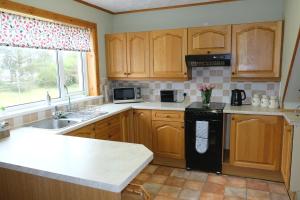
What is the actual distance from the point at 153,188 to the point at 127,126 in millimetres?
997

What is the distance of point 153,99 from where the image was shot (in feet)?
12.9

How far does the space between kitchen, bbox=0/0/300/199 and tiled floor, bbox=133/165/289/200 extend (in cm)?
1

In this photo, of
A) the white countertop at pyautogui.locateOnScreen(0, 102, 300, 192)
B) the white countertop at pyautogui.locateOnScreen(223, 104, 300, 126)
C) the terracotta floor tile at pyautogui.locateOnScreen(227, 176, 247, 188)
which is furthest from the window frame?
the terracotta floor tile at pyautogui.locateOnScreen(227, 176, 247, 188)

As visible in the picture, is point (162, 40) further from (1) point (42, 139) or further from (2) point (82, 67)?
(1) point (42, 139)

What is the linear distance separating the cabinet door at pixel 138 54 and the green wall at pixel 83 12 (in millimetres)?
451

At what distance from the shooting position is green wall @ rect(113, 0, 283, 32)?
3156 mm

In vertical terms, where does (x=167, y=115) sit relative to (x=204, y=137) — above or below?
above

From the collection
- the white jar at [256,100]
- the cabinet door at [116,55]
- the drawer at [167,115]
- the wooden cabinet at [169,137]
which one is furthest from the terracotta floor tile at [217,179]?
the cabinet door at [116,55]

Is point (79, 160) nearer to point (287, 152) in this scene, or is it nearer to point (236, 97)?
point (287, 152)

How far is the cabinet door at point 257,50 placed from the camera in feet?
9.45

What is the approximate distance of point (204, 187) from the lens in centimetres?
279

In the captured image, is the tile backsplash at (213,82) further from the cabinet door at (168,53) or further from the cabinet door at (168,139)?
the cabinet door at (168,139)

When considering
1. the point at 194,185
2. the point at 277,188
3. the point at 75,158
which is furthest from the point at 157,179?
the point at 75,158

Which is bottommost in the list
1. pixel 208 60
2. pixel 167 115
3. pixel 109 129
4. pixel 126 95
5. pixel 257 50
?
pixel 109 129
